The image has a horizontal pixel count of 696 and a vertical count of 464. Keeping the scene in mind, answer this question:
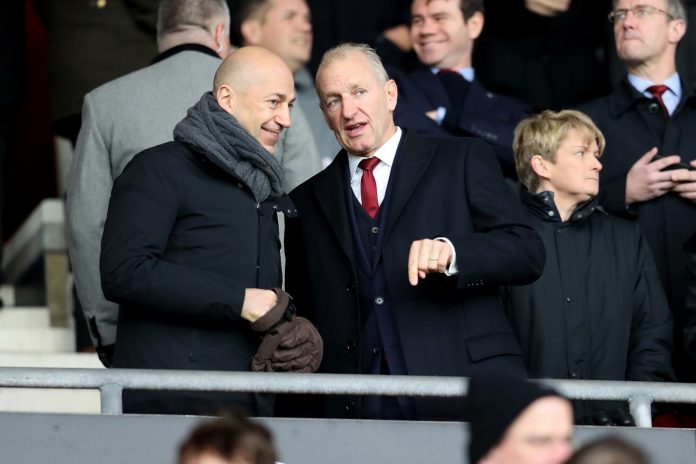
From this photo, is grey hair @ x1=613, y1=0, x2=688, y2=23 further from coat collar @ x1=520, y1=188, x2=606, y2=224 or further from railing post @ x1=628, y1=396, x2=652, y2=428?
railing post @ x1=628, y1=396, x2=652, y2=428

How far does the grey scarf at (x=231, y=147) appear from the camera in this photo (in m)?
6.45

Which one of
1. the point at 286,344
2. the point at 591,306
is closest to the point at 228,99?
the point at 286,344

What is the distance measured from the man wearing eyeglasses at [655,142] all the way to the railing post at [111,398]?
2.43 metres

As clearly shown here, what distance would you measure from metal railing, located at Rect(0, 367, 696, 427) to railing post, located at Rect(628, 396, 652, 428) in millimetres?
96

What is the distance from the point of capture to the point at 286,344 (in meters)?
6.33

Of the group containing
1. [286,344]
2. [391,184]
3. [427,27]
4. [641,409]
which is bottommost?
[641,409]

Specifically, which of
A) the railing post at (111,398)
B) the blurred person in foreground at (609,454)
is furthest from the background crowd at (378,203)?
the blurred person in foreground at (609,454)

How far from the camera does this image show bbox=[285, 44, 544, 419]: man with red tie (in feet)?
21.5

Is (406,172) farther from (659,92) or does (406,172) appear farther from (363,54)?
(659,92)

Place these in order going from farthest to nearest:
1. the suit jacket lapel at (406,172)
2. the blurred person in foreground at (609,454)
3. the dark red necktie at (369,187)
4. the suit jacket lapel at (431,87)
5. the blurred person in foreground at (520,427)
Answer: the suit jacket lapel at (431,87) → the dark red necktie at (369,187) → the suit jacket lapel at (406,172) → the blurred person in foreground at (520,427) → the blurred person in foreground at (609,454)

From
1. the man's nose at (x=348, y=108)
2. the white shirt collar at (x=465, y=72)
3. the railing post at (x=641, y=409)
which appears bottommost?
the railing post at (x=641, y=409)

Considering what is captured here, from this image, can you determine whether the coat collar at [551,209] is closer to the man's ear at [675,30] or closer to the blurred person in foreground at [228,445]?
the man's ear at [675,30]

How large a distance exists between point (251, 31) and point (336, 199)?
8.76ft

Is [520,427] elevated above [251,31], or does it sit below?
below
